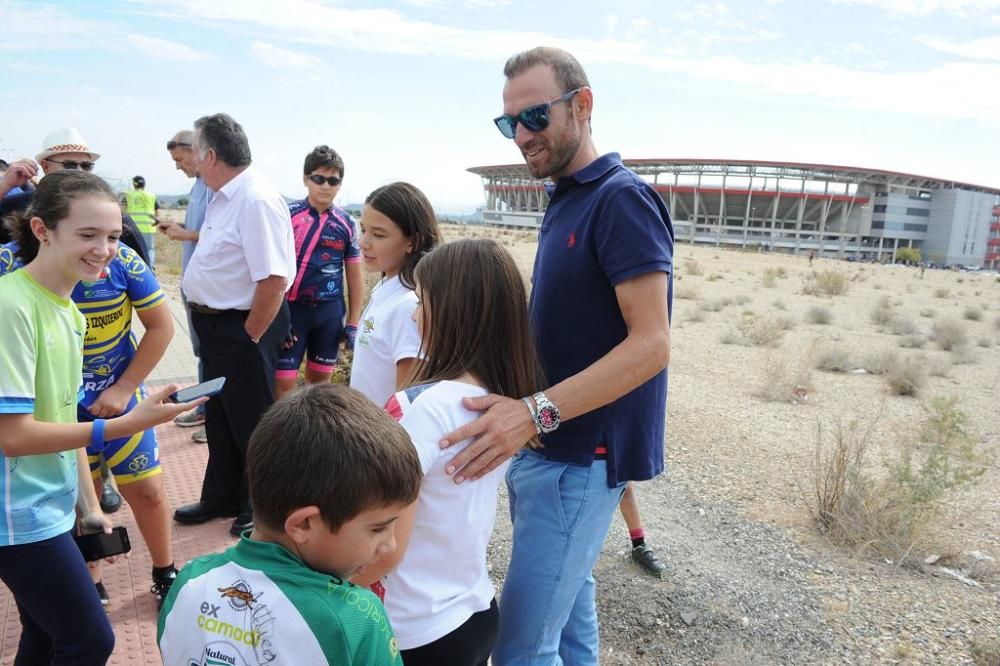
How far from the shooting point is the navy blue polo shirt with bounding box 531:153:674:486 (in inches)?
73.1

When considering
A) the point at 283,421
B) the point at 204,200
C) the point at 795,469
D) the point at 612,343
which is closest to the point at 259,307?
the point at 204,200

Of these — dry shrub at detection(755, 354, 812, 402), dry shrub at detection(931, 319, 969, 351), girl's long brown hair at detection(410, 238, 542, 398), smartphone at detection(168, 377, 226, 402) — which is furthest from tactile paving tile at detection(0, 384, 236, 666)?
dry shrub at detection(931, 319, 969, 351)

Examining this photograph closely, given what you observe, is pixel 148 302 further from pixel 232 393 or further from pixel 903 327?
pixel 903 327

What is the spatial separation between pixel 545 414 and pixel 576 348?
0.31 m

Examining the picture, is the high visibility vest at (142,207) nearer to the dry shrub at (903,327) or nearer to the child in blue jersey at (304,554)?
the child in blue jersey at (304,554)

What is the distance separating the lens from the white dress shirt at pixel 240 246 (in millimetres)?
3639

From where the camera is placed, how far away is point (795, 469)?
5590mm

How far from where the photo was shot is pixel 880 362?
33.2ft

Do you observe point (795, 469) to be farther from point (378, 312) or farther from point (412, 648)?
point (412, 648)

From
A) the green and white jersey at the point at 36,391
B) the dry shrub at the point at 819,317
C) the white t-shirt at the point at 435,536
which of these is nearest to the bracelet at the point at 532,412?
the white t-shirt at the point at 435,536

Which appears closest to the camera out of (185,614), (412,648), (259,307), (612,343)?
(185,614)

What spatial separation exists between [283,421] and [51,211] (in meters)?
1.45

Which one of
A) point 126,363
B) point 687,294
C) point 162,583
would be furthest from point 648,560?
point 687,294

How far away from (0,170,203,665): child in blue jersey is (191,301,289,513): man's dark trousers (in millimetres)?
1594
